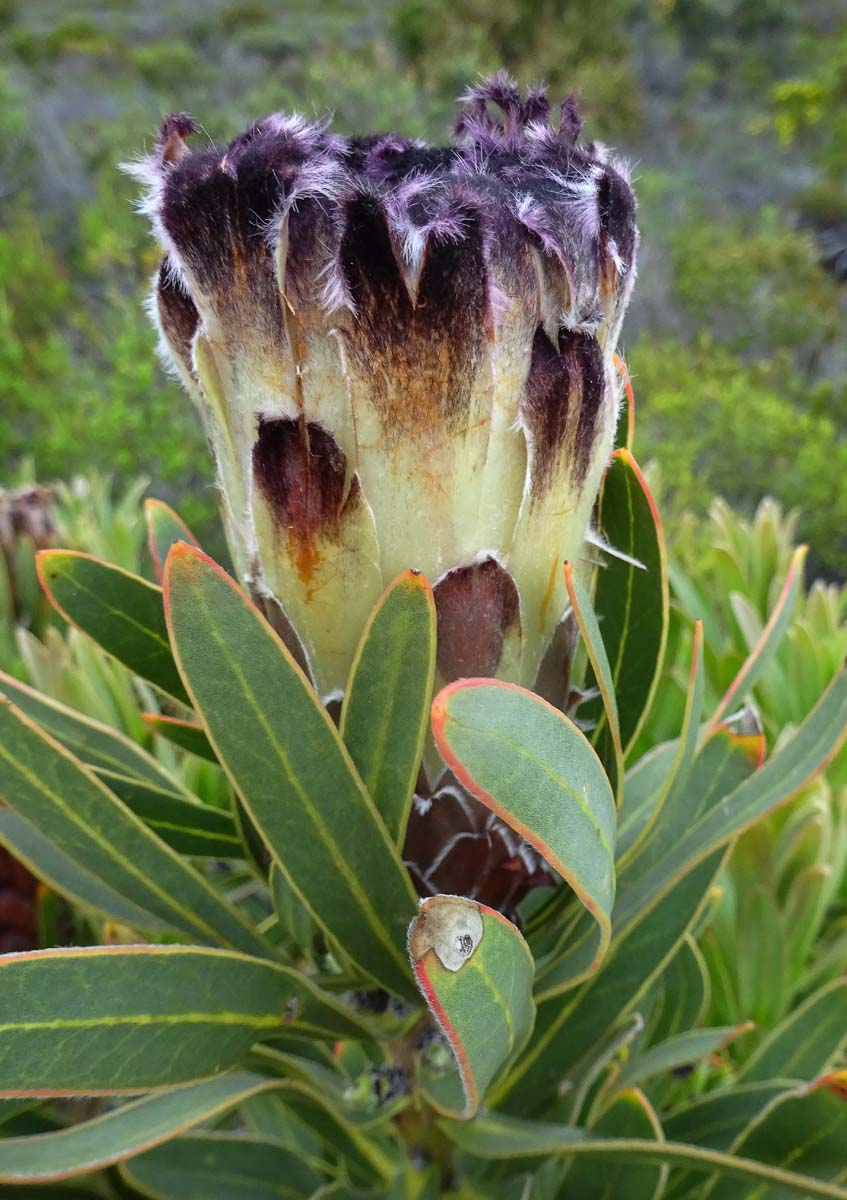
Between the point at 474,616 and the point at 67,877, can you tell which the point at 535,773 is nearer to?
the point at 474,616

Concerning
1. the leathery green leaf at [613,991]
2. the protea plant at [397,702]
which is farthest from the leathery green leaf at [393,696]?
the leathery green leaf at [613,991]

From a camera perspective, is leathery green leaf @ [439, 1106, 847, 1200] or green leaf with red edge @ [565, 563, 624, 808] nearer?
green leaf with red edge @ [565, 563, 624, 808]

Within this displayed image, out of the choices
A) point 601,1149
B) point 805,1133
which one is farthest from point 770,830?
point 601,1149

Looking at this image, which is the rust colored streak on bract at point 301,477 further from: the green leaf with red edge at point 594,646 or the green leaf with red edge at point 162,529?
the green leaf with red edge at point 162,529

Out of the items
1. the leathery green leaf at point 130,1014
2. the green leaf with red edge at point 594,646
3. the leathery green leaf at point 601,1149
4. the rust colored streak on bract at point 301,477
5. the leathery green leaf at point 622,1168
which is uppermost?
the rust colored streak on bract at point 301,477

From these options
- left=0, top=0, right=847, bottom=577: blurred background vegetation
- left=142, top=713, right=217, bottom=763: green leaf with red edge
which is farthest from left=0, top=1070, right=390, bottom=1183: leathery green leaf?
left=0, top=0, right=847, bottom=577: blurred background vegetation

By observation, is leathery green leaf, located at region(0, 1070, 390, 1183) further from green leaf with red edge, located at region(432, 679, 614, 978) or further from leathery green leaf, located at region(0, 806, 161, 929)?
green leaf with red edge, located at region(432, 679, 614, 978)
